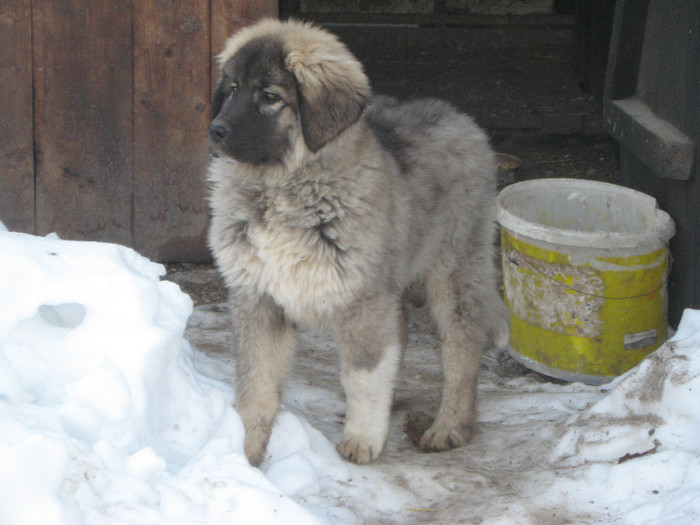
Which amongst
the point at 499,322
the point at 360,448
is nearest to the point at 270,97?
the point at 360,448

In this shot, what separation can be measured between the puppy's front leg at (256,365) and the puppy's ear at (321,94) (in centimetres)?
57

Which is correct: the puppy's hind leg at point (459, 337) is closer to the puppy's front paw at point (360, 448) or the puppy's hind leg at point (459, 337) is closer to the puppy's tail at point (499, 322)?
the puppy's tail at point (499, 322)

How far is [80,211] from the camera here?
4730 millimetres

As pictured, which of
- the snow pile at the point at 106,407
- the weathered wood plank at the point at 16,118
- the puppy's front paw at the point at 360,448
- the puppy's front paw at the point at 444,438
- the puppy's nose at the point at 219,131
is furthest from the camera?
the weathered wood plank at the point at 16,118

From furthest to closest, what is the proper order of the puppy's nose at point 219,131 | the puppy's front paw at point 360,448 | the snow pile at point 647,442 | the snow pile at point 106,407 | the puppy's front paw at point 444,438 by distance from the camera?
the puppy's front paw at point 444,438
the puppy's front paw at point 360,448
the puppy's nose at point 219,131
the snow pile at point 647,442
the snow pile at point 106,407

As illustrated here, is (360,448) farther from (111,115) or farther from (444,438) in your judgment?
(111,115)

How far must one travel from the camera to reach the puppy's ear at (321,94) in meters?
2.94

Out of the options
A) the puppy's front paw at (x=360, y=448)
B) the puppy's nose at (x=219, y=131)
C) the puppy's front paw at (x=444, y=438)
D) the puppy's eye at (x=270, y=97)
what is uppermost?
the puppy's eye at (x=270, y=97)

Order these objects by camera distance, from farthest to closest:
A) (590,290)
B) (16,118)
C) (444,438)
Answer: (16,118) → (590,290) → (444,438)

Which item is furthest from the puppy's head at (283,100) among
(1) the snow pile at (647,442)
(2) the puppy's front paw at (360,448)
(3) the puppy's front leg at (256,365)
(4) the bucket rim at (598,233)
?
(1) the snow pile at (647,442)

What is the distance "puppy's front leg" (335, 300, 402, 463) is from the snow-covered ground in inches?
3.1

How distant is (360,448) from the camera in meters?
3.16

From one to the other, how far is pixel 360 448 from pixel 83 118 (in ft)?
7.74

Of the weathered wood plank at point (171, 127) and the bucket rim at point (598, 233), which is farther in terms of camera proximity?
the weathered wood plank at point (171, 127)
